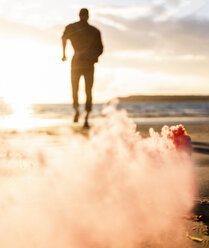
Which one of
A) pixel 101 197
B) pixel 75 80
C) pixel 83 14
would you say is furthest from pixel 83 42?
pixel 101 197

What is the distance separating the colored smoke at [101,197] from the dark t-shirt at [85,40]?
10.2ft

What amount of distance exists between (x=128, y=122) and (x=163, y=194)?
685 mm

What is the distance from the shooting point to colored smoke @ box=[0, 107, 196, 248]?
2.15 meters

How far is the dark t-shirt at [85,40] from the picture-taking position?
568 centimetres

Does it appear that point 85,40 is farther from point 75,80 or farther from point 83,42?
point 75,80

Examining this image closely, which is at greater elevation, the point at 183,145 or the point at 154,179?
the point at 183,145

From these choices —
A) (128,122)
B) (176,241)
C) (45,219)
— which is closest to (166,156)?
(128,122)

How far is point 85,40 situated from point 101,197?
3794 mm

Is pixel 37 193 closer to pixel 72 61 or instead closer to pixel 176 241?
pixel 176 241

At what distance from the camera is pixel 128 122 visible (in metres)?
2.65

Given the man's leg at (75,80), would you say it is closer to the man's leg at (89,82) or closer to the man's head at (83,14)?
the man's leg at (89,82)

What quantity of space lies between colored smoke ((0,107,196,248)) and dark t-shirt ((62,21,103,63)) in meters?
3.10

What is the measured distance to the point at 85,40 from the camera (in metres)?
5.71

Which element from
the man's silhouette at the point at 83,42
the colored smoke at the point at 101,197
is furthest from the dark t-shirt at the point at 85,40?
the colored smoke at the point at 101,197
